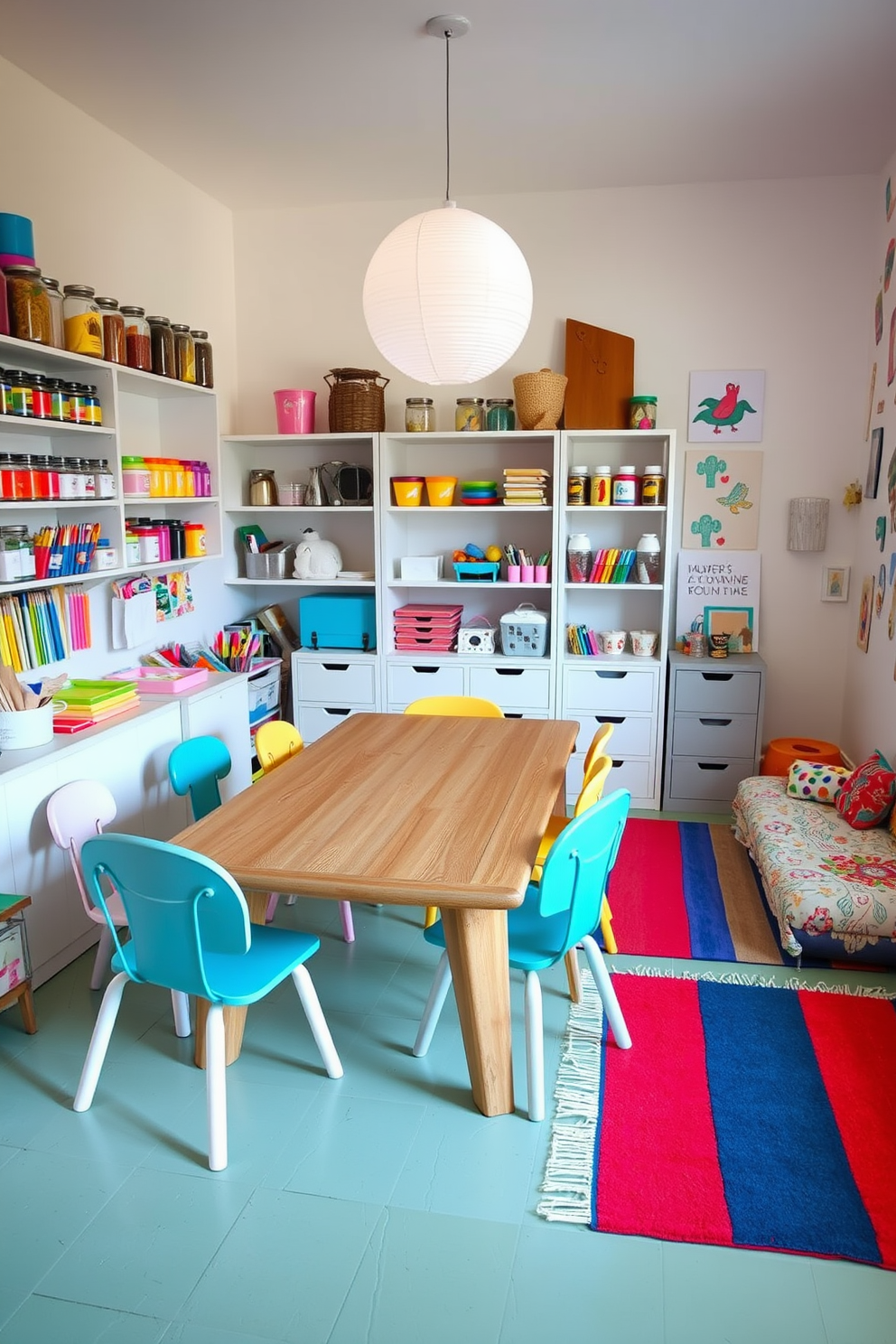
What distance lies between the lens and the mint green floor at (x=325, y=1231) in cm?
164

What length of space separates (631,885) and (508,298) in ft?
6.91

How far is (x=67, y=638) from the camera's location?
10.8 ft

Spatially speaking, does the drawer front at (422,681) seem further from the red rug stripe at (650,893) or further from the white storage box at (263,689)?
the red rug stripe at (650,893)

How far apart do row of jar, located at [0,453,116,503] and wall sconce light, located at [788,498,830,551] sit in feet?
9.71

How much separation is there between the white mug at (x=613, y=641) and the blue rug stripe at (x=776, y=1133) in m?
1.92

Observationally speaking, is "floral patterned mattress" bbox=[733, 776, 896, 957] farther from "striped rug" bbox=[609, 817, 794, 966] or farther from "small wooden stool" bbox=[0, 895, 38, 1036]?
"small wooden stool" bbox=[0, 895, 38, 1036]

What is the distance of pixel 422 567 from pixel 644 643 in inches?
43.4

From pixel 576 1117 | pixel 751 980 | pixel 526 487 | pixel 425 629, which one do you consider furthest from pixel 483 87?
pixel 576 1117

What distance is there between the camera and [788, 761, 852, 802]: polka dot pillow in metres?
3.51

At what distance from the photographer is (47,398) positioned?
2893 millimetres

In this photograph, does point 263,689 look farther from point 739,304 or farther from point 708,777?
point 739,304

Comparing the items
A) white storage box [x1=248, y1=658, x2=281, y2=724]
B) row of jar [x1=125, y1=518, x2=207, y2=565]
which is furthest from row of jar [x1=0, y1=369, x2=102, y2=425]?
white storage box [x1=248, y1=658, x2=281, y2=724]

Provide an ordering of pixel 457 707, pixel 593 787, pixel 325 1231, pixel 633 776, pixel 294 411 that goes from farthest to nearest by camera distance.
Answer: pixel 294 411 → pixel 633 776 → pixel 457 707 → pixel 593 787 → pixel 325 1231

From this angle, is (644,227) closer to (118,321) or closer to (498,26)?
(498,26)
